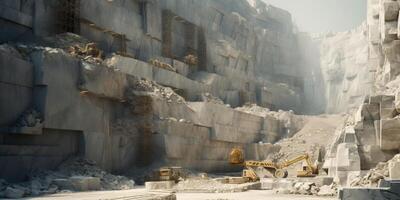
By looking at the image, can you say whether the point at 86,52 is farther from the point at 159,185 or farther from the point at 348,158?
the point at 348,158

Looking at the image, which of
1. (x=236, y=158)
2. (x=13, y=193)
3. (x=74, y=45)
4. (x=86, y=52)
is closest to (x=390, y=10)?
(x=236, y=158)

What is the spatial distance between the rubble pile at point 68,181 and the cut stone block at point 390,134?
35.7 feet

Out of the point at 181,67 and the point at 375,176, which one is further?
the point at 181,67

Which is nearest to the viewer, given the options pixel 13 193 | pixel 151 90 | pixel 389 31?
pixel 13 193

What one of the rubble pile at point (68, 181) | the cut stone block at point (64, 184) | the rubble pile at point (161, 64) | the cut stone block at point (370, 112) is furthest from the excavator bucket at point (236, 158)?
the cut stone block at point (370, 112)

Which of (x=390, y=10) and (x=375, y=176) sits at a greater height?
(x=390, y=10)

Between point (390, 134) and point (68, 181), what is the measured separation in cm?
1133

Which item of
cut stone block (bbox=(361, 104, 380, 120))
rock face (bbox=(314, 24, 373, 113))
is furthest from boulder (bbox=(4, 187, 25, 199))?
rock face (bbox=(314, 24, 373, 113))

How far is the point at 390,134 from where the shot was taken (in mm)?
14688

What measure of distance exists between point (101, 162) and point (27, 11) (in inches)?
377

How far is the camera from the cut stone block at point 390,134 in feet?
47.7

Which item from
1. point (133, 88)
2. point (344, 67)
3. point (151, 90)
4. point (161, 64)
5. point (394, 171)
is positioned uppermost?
point (344, 67)

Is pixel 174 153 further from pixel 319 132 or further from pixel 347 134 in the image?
pixel 319 132

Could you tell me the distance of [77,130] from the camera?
72.2ft
